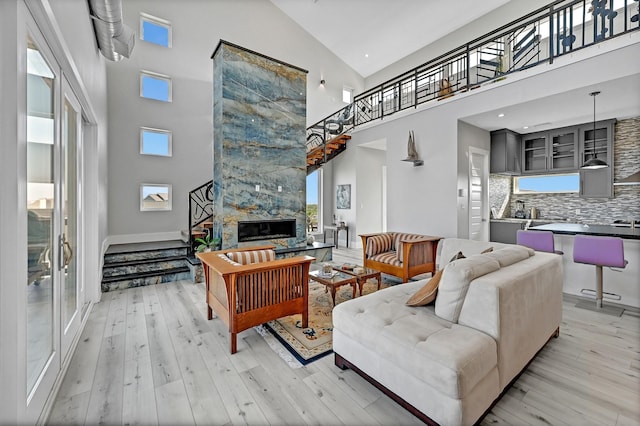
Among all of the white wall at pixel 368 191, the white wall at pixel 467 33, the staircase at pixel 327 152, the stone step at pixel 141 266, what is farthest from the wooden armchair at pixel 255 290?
the white wall at pixel 467 33

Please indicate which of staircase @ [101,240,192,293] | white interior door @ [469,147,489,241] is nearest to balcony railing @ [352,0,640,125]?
white interior door @ [469,147,489,241]

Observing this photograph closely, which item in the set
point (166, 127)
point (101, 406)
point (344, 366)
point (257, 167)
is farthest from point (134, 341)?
point (166, 127)

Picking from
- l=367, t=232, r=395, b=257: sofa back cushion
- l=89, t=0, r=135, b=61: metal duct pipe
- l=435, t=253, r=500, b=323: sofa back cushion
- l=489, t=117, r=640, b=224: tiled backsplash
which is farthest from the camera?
l=489, t=117, r=640, b=224: tiled backsplash

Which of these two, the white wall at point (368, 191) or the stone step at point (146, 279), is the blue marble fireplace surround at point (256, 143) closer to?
the stone step at point (146, 279)

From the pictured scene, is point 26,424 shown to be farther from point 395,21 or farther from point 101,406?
point 395,21

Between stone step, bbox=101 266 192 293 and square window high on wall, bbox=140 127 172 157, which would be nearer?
stone step, bbox=101 266 192 293

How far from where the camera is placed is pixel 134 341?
2799mm

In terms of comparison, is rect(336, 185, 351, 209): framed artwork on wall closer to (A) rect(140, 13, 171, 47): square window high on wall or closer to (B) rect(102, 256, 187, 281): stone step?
(B) rect(102, 256, 187, 281): stone step

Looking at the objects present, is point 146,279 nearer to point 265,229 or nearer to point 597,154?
point 265,229

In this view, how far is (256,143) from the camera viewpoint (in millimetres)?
5461

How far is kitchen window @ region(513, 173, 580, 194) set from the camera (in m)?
5.73

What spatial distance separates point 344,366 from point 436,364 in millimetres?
943

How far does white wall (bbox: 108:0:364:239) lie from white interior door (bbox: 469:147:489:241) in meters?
6.12

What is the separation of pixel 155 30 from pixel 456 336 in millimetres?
8414
